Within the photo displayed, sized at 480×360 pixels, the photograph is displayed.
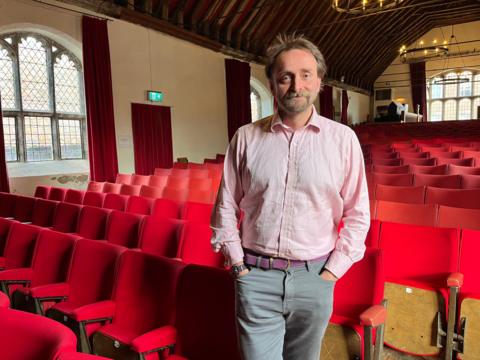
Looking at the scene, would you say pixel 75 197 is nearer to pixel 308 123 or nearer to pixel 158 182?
pixel 158 182

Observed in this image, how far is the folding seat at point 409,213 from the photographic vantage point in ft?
10.2

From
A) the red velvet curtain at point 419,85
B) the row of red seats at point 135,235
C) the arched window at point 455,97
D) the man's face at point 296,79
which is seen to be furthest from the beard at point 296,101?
the red velvet curtain at point 419,85

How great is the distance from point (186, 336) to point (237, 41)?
11.5m

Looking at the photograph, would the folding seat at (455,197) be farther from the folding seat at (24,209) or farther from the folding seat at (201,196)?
the folding seat at (24,209)

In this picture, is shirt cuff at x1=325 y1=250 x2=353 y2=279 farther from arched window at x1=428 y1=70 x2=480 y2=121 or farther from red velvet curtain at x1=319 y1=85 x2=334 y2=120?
arched window at x1=428 y1=70 x2=480 y2=121

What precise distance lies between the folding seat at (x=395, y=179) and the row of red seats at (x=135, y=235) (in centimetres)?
287

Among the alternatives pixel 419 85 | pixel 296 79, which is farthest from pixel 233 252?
pixel 419 85

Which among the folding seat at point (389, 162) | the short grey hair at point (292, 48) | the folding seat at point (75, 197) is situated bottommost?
the folding seat at point (75, 197)

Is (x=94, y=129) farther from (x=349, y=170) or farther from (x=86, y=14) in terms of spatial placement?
(x=349, y=170)

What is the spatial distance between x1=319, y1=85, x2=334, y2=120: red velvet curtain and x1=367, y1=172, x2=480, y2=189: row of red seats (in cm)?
1328

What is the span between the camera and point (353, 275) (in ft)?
6.46

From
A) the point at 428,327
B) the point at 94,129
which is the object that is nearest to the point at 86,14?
the point at 94,129

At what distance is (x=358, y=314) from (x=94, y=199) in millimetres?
3789

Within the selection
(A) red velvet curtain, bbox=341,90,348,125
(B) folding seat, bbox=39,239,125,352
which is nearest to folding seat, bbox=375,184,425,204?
(B) folding seat, bbox=39,239,125,352
